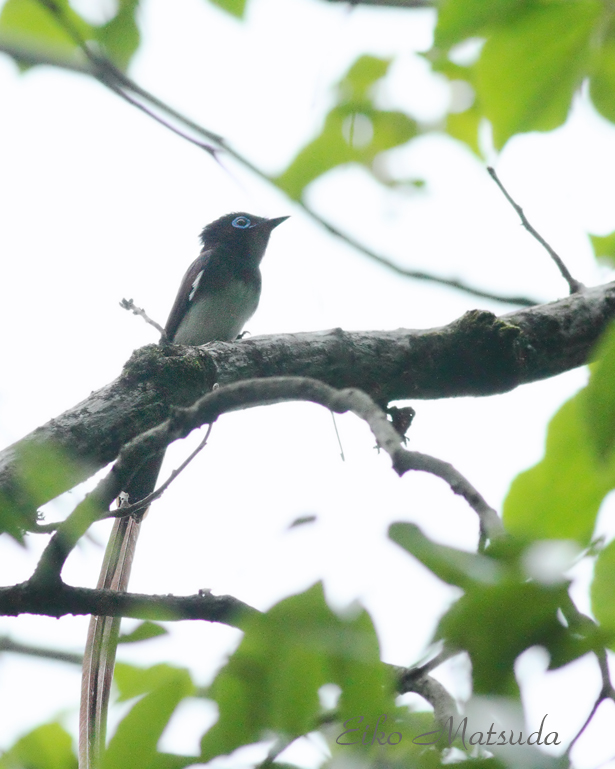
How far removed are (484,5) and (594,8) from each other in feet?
0.73

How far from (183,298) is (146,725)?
22.6 ft

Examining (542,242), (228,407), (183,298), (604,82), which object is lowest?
(228,407)

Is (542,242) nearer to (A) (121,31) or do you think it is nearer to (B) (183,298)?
(A) (121,31)

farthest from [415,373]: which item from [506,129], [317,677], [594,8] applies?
[317,677]

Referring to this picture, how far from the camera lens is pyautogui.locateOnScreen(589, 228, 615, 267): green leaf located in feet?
10.3

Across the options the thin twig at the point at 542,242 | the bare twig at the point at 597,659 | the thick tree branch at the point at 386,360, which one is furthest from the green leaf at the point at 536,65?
the thick tree branch at the point at 386,360

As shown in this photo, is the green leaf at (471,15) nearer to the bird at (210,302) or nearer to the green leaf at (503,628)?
the green leaf at (503,628)

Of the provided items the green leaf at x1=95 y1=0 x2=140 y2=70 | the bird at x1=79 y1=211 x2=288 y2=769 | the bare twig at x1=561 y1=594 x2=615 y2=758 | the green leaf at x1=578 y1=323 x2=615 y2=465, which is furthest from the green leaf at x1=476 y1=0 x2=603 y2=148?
the bird at x1=79 y1=211 x2=288 y2=769

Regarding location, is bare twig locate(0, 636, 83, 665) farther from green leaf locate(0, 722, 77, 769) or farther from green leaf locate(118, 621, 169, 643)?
green leaf locate(118, 621, 169, 643)

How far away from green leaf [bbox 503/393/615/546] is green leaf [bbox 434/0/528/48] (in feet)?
2.73

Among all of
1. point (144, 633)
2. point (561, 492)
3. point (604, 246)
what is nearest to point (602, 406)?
point (561, 492)

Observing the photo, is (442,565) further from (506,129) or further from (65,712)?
(65,712)

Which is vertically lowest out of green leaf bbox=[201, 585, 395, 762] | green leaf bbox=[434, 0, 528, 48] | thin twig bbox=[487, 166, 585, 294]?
green leaf bbox=[201, 585, 395, 762]

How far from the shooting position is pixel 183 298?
776 centimetres
